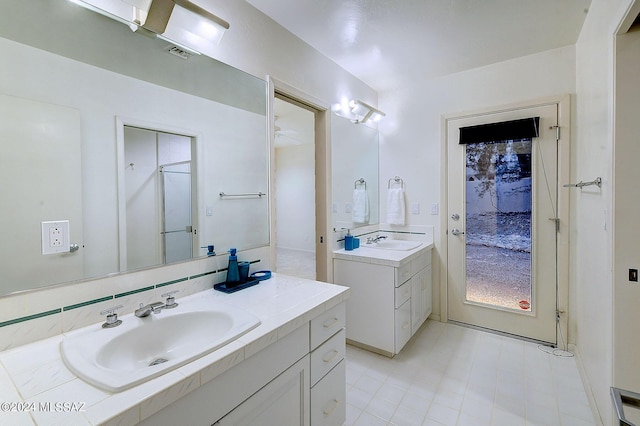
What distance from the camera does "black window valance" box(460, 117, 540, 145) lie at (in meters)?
2.42

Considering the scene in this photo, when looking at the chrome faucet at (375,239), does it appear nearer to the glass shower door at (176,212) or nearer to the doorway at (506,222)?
the doorway at (506,222)

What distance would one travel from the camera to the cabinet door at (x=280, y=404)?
0.94 meters

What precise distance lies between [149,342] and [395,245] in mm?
2301

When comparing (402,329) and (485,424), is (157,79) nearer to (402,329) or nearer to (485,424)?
(402,329)

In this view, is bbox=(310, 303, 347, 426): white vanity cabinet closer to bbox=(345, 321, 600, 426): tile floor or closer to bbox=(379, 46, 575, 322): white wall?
bbox=(345, 321, 600, 426): tile floor

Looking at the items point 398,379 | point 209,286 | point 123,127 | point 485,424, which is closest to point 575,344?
point 485,424

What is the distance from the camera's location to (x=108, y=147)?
3.84ft

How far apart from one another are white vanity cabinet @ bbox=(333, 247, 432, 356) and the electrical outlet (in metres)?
1.82

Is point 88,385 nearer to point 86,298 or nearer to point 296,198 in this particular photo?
point 86,298

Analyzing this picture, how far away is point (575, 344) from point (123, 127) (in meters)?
3.39

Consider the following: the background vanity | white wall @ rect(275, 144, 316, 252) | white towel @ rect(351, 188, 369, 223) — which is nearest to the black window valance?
white towel @ rect(351, 188, 369, 223)

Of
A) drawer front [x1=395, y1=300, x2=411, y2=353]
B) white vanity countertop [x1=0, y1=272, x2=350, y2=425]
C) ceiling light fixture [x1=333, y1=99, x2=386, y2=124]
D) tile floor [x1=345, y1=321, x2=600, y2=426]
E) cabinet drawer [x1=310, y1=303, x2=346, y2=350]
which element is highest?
ceiling light fixture [x1=333, y1=99, x2=386, y2=124]

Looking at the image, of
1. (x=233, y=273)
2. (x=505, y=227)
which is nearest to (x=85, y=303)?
(x=233, y=273)

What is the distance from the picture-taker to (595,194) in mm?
1651
